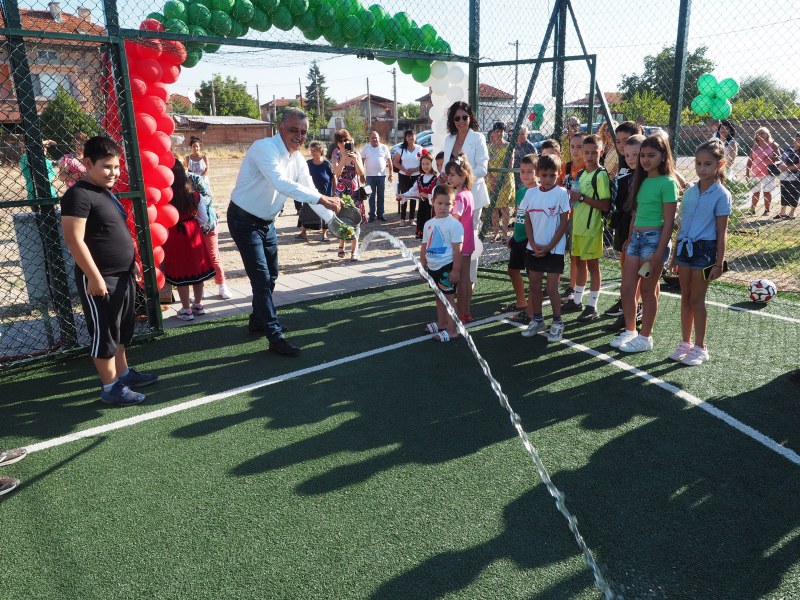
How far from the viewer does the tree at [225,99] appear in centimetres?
7144

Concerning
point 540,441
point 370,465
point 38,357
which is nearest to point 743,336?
point 540,441

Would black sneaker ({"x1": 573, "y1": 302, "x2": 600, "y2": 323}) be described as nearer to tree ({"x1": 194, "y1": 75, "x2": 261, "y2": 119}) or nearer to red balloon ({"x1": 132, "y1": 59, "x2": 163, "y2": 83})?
red balloon ({"x1": 132, "y1": 59, "x2": 163, "y2": 83})

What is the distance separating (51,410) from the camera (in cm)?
455

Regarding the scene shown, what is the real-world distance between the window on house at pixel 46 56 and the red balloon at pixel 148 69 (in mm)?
679

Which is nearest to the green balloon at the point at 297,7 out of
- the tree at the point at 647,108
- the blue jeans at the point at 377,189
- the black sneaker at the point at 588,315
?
the black sneaker at the point at 588,315

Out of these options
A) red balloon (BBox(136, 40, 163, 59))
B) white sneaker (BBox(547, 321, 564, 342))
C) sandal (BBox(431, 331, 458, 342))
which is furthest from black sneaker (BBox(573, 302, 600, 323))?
red balloon (BBox(136, 40, 163, 59))

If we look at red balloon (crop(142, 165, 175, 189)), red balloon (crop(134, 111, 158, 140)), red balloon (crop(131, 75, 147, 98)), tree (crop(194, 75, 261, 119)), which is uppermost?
tree (crop(194, 75, 261, 119))

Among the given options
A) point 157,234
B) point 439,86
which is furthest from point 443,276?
point 439,86

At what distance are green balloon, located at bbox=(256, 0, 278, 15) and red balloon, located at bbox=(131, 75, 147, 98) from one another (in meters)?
1.57

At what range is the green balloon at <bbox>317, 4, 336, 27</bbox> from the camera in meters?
6.75

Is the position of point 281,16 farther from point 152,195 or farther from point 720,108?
point 720,108

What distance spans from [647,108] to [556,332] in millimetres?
8542

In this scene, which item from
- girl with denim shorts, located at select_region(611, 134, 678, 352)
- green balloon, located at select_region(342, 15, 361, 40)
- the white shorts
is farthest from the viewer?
the white shorts

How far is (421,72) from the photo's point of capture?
848cm
